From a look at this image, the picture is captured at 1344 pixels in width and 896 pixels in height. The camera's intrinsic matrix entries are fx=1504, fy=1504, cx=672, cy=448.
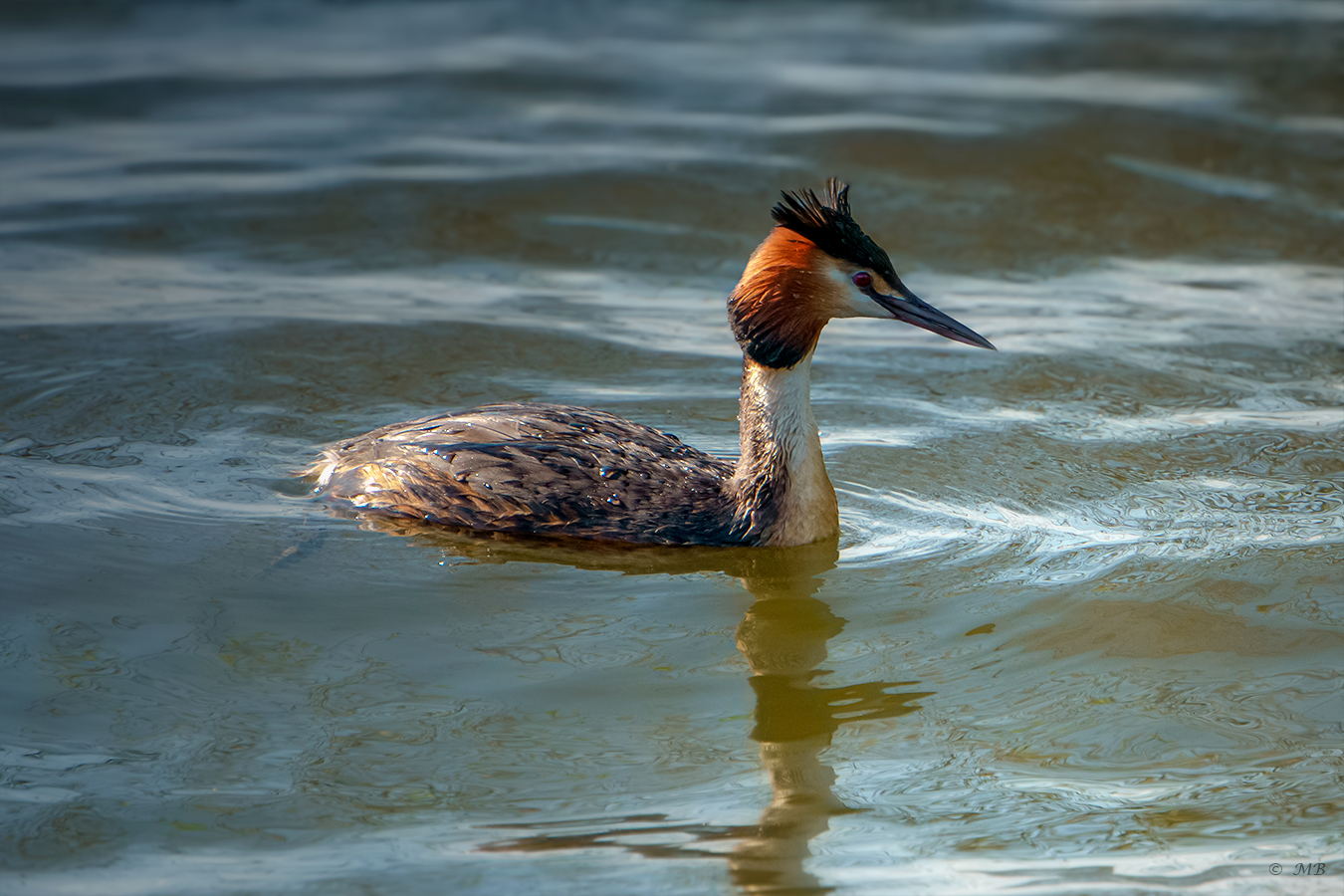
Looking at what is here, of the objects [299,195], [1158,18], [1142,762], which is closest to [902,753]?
[1142,762]

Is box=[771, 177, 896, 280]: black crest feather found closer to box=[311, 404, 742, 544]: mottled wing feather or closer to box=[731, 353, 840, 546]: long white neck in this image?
box=[731, 353, 840, 546]: long white neck

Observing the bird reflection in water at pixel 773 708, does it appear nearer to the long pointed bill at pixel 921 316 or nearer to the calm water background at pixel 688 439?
the calm water background at pixel 688 439

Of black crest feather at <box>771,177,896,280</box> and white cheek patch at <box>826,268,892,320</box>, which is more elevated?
black crest feather at <box>771,177,896,280</box>

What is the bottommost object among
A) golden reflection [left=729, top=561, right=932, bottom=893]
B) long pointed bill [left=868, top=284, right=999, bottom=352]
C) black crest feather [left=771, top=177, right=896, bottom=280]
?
golden reflection [left=729, top=561, right=932, bottom=893]

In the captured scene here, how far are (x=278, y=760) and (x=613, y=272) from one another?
231 inches

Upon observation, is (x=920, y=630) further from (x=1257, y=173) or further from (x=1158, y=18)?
(x=1158, y=18)

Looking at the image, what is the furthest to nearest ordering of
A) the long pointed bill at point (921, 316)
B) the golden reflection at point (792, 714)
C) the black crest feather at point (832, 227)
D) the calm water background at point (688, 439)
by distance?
the long pointed bill at point (921, 316) → the black crest feather at point (832, 227) → the calm water background at point (688, 439) → the golden reflection at point (792, 714)

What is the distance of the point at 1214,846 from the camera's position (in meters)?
4.36

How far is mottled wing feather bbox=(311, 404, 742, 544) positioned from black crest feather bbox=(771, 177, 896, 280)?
3.62ft

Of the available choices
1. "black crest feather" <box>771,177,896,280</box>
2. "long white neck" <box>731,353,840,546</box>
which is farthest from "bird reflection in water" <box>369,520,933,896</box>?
"black crest feather" <box>771,177,896,280</box>

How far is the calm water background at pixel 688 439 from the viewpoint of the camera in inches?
176

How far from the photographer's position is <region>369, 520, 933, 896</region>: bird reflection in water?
429cm

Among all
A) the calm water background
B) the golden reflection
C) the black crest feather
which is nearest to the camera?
the golden reflection

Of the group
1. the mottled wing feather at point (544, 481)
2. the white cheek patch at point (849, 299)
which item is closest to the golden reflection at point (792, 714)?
the mottled wing feather at point (544, 481)
